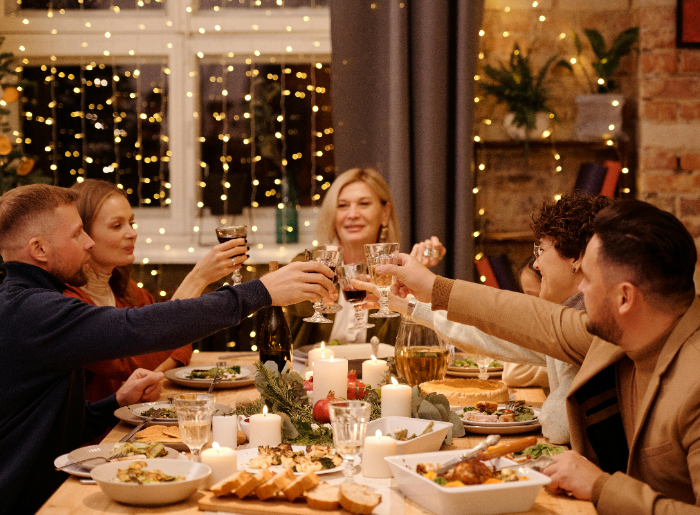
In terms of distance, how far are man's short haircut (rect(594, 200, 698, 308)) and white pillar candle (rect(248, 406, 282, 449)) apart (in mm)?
722

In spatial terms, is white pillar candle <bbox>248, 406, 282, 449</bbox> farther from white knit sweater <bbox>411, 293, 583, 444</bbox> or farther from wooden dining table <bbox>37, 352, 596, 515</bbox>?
white knit sweater <bbox>411, 293, 583, 444</bbox>

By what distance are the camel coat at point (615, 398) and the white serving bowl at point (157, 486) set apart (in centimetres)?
69

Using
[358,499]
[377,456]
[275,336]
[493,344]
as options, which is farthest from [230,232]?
[358,499]

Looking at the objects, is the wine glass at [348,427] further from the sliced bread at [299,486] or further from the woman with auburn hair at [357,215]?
the woman with auburn hair at [357,215]

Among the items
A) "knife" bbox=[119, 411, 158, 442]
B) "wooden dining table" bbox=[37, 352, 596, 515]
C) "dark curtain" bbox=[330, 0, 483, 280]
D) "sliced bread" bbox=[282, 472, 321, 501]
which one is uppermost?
"dark curtain" bbox=[330, 0, 483, 280]

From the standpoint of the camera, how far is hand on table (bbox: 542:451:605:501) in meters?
1.29

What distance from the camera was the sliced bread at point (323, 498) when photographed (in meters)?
1.22

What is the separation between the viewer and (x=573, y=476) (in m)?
1.30

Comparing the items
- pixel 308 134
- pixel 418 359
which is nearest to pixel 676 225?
pixel 418 359

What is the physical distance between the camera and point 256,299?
5.74 feet

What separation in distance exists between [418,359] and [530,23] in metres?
2.43

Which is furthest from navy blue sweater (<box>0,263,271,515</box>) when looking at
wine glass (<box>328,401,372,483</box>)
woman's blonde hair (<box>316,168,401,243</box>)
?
woman's blonde hair (<box>316,168,401,243</box>)

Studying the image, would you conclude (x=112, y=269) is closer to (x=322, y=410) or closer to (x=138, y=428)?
(x=138, y=428)

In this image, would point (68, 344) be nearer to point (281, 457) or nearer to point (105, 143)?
point (281, 457)
